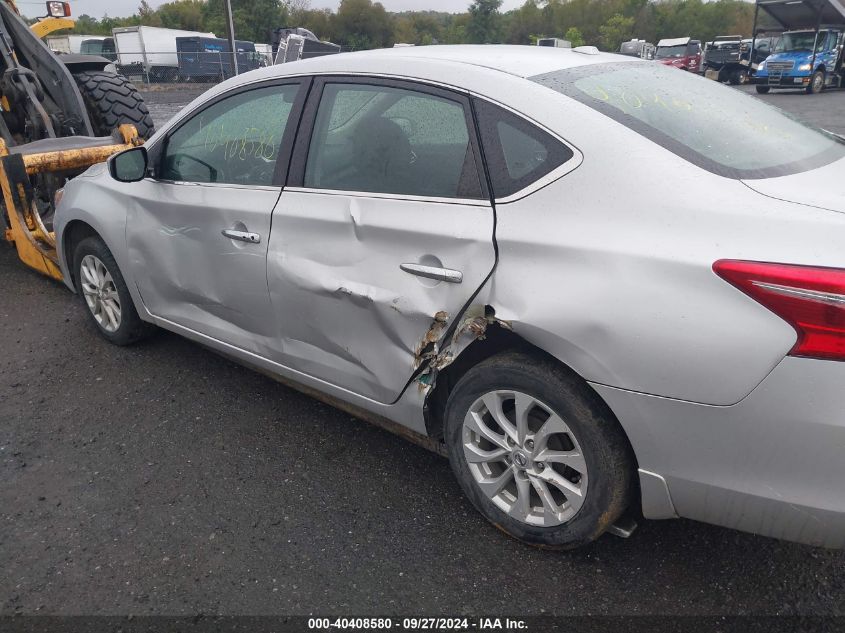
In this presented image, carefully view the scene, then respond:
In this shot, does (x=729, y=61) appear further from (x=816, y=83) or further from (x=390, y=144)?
(x=390, y=144)

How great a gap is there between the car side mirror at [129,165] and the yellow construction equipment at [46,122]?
73.2 inches

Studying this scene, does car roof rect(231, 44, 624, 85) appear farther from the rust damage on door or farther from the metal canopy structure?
the metal canopy structure

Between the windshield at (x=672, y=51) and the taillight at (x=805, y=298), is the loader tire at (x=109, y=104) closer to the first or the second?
the taillight at (x=805, y=298)

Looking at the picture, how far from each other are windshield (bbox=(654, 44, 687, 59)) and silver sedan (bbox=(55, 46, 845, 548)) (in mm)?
39608

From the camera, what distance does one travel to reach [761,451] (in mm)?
1801

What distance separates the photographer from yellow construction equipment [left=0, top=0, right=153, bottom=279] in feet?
16.5

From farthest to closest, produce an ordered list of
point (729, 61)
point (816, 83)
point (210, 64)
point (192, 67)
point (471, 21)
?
point (471, 21)
point (729, 61)
point (192, 67)
point (210, 64)
point (816, 83)

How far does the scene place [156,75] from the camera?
88.9 ft

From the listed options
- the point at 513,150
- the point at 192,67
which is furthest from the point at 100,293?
the point at 192,67

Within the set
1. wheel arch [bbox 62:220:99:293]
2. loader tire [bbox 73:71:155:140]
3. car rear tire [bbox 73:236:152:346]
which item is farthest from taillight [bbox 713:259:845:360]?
loader tire [bbox 73:71:155:140]

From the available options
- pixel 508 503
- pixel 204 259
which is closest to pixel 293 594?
pixel 508 503

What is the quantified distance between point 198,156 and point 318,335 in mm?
1192

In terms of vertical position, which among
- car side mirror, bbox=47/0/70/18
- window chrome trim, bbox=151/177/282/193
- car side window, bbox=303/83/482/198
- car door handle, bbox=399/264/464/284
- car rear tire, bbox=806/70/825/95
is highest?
car side mirror, bbox=47/0/70/18

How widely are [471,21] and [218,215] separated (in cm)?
8444
